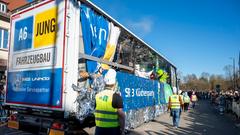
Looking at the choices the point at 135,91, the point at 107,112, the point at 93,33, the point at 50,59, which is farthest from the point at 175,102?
the point at 107,112

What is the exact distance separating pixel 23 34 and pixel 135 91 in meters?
4.36

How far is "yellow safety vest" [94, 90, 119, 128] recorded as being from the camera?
177 inches

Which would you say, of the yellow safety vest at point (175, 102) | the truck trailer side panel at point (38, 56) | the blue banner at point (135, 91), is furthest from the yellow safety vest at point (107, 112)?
the yellow safety vest at point (175, 102)

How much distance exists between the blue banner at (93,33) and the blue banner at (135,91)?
135 centimetres

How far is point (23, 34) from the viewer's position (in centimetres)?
654

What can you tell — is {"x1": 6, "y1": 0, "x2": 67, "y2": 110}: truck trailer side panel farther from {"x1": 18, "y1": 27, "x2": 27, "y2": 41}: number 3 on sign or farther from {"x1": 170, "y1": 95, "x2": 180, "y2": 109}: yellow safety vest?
{"x1": 170, "y1": 95, "x2": 180, "y2": 109}: yellow safety vest

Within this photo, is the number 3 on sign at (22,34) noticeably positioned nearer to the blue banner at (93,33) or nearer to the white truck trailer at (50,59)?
the white truck trailer at (50,59)

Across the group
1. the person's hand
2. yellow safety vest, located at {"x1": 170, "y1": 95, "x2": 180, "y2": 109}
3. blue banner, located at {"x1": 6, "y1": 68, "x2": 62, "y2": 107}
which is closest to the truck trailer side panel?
blue banner, located at {"x1": 6, "y1": 68, "x2": 62, "y2": 107}

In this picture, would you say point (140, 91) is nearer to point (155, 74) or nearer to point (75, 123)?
point (155, 74)

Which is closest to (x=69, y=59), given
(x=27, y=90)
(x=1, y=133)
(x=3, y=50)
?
(x=27, y=90)

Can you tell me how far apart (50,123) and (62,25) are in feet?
6.56

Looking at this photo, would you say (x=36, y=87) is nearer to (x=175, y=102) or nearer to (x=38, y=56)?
(x=38, y=56)

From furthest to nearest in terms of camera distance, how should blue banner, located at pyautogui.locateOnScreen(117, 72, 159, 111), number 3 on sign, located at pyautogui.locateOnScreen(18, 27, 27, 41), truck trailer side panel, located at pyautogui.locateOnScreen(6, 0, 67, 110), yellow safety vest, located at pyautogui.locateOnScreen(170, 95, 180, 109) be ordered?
yellow safety vest, located at pyautogui.locateOnScreen(170, 95, 180, 109) → blue banner, located at pyautogui.locateOnScreen(117, 72, 159, 111) → number 3 on sign, located at pyautogui.locateOnScreen(18, 27, 27, 41) → truck trailer side panel, located at pyautogui.locateOnScreen(6, 0, 67, 110)

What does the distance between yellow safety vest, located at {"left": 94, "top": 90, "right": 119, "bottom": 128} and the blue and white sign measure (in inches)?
103
